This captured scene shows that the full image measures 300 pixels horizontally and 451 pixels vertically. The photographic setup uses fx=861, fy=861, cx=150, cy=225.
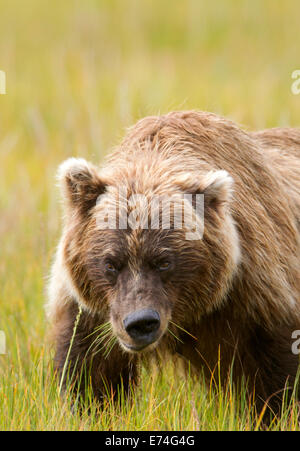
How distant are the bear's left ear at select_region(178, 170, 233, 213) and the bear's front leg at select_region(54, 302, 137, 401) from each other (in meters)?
0.93

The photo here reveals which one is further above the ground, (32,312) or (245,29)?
(245,29)

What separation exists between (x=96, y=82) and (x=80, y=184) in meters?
8.31

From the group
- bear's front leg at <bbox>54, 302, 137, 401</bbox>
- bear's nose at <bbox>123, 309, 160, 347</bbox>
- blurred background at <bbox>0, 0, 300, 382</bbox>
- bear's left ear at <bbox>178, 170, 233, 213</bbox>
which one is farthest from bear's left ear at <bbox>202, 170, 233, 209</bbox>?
blurred background at <bbox>0, 0, 300, 382</bbox>

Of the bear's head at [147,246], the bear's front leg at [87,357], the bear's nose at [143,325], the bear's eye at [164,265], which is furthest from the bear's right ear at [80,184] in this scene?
the bear's nose at [143,325]

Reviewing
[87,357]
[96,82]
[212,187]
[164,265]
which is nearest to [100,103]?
[96,82]

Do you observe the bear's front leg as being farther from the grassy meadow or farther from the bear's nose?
the bear's nose

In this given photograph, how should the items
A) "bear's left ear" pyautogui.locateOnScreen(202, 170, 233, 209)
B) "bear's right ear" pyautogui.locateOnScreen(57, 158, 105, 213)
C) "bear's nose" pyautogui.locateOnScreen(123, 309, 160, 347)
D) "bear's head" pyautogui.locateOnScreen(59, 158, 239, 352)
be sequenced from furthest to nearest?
"bear's right ear" pyautogui.locateOnScreen(57, 158, 105, 213) < "bear's left ear" pyautogui.locateOnScreen(202, 170, 233, 209) < "bear's head" pyautogui.locateOnScreen(59, 158, 239, 352) < "bear's nose" pyautogui.locateOnScreen(123, 309, 160, 347)

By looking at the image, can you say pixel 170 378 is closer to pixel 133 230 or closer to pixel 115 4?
pixel 133 230

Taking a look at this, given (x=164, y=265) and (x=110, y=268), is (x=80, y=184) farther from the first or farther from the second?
(x=164, y=265)

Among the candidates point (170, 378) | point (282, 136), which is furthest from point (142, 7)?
point (170, 378)

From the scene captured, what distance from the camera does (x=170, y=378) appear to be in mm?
A: 5195

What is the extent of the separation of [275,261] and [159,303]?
0.82 metres

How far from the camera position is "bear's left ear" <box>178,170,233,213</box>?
14.1ft
